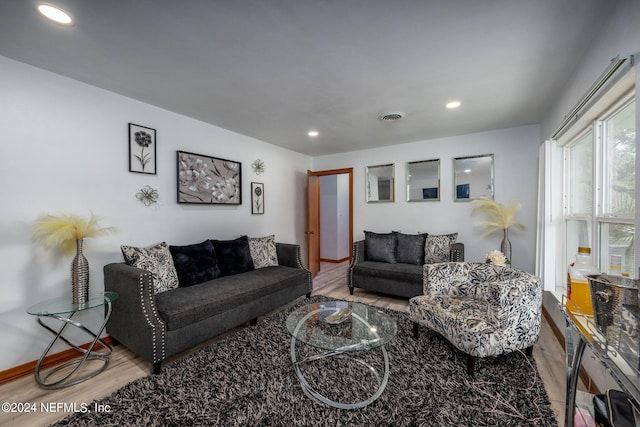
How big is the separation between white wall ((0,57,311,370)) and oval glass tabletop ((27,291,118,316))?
0.26m

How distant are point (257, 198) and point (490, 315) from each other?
10.9 ft

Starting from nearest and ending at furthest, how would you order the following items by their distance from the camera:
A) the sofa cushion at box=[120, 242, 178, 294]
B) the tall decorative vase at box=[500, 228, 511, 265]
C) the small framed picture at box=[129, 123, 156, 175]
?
the sofa cushion at box=[120, 242, 178, 294], the small framed picture at box=[129, 123, 156, 175], the tall decorative vase at box=[500, 228, 511, 265]

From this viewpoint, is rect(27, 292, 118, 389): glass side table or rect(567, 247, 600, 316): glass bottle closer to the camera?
rect(567, 247, 600, 316): glass bottle

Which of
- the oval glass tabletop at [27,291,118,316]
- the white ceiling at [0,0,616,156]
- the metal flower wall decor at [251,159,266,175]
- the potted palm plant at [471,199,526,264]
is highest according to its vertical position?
the white ceiling at [0,0,616,156]

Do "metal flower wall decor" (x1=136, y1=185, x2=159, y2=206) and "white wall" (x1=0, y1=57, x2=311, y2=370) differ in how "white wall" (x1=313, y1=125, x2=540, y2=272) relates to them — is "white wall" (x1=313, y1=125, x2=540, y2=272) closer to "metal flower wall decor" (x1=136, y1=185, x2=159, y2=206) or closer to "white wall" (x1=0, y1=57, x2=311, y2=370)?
"white wall" (x1=0, y1=57, x2=311, y2=370)

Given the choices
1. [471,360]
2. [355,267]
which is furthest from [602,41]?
[355,267]

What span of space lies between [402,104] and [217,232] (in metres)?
2.79

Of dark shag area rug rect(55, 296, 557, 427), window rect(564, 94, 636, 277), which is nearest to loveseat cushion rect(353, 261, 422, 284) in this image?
dark shag area rug rect(55, 296, 557, 427)

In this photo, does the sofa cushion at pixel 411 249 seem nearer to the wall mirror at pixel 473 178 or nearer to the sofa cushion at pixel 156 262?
the wall mirror at pixel 473 178

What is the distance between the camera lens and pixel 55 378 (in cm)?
200

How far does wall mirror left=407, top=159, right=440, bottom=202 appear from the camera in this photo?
4.21 m

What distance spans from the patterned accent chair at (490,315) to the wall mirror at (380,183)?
237 cm

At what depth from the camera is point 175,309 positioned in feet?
7.02

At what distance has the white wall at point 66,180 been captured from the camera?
6.64 ft
